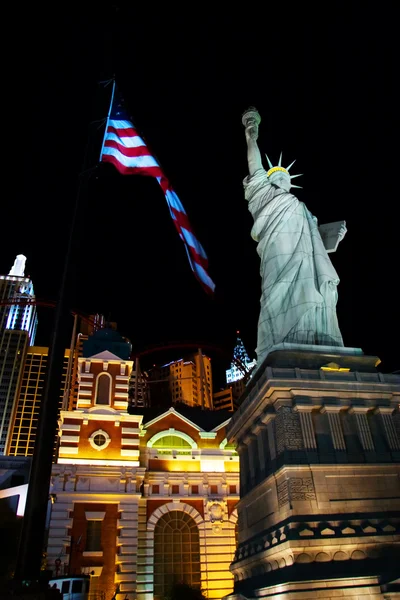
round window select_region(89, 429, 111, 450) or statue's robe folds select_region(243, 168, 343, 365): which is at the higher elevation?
statue's robe folds select_region(243, 168, 343, 365)

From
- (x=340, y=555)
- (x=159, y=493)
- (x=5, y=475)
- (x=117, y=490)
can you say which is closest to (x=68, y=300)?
(x=340, y=555)

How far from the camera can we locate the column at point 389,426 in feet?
50.1

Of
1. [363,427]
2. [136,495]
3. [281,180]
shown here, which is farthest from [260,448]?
[281,180]

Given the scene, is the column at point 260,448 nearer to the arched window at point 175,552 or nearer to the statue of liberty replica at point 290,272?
the statue of liberty replica at point 290,272

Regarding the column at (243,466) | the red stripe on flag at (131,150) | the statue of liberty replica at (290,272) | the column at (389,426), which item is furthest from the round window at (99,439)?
the red stripe on flag at (131,150)

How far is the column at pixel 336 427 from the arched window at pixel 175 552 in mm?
15671

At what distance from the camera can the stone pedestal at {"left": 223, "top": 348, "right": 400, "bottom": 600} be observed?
12.6 meters

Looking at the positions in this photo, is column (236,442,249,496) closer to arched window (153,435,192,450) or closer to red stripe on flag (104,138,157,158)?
arched window (153,435,192,450)

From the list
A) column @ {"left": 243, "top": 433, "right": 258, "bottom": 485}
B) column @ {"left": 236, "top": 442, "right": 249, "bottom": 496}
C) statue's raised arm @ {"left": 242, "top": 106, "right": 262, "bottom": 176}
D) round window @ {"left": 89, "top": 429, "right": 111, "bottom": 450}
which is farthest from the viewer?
round window @ {"left": 89, "top": 429, "right": 111, "bottom": 450}

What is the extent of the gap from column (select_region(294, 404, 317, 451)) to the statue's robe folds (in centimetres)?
345

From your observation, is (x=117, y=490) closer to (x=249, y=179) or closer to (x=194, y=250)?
(x=194, y=250)

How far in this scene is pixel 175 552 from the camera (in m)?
26.3

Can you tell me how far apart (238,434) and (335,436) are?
4.87m

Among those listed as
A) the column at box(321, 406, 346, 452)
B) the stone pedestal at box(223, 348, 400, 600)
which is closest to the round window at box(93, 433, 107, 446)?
the stone pedestal at box(223, 348, 400, 600)
